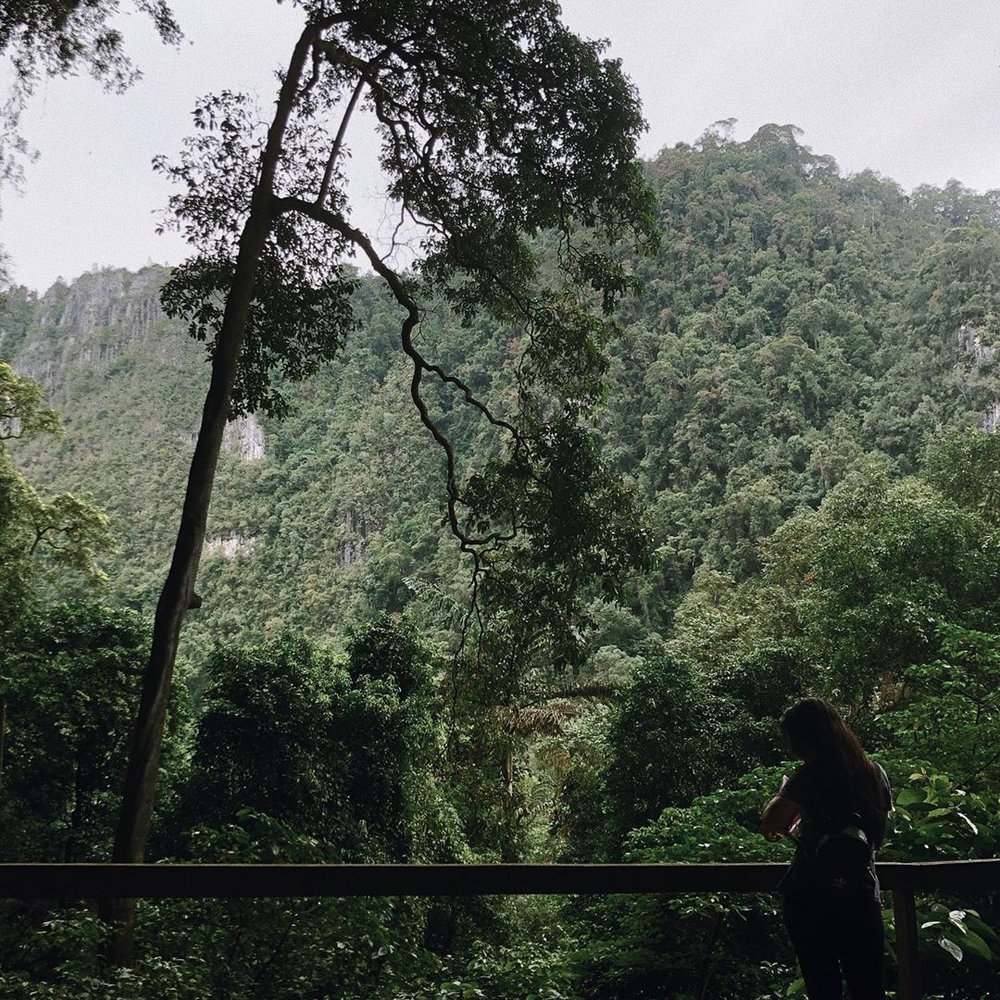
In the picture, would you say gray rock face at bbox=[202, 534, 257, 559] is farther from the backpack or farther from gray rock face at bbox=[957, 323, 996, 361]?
the backpack

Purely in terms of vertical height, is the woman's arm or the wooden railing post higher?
the woman's arm

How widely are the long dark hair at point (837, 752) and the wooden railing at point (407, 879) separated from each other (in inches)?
4.3

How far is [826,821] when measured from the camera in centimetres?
140

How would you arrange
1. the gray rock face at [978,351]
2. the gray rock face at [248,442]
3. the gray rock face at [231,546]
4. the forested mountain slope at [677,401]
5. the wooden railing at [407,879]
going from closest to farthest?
the wooden railing at [407,879]
the gray rock face at [978,351]
the forested mountain slope at [677,401]
the gray rock face at [231,546]
the gray rock face at [248,442]

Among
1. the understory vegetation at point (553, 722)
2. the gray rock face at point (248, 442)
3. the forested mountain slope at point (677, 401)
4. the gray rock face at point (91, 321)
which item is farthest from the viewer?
the gray rock face at point (91, 321)

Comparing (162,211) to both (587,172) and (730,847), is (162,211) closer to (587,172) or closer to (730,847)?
(587,172)

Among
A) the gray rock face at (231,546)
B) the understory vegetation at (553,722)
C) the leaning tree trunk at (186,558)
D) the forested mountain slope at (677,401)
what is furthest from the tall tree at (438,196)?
the gray rock face at (231,546)

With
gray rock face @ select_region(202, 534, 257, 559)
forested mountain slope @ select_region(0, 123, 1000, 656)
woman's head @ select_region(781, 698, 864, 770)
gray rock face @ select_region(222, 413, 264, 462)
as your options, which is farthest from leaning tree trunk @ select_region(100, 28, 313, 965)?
gray rock face @ select_region(222, 413, 264, 462)

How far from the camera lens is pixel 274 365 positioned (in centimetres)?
605

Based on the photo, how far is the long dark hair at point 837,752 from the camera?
1.41 metres

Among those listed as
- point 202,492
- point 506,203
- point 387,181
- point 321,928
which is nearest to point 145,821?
point 321,928

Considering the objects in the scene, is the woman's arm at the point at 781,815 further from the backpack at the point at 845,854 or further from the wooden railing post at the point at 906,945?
the wooden railing post at the point at 906,945

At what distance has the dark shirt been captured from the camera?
1355 mm

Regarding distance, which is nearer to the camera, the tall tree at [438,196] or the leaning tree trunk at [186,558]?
the leaning tree trunk at [186,558]
